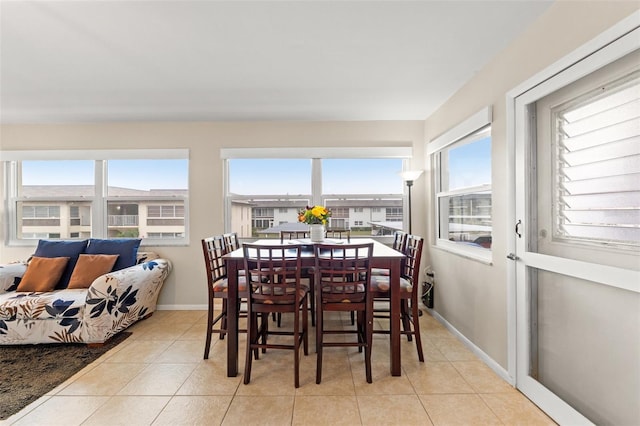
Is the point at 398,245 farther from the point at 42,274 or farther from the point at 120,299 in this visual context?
the point at 42,274

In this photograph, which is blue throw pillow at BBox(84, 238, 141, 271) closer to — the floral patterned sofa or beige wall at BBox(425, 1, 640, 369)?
the floral patterned sofa

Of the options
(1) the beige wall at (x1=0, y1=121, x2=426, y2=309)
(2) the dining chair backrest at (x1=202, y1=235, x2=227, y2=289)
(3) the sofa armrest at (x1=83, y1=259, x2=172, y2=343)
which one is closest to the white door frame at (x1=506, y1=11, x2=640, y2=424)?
(1) the beige wall at (x1=0, y1=121, x2=426, y2=309)

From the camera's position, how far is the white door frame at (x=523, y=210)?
1402 mm

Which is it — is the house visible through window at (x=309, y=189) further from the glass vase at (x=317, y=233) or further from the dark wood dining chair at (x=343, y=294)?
the dark wood dining chair at (x=343, y=294)

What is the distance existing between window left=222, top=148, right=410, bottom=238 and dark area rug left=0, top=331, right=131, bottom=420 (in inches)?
73.6

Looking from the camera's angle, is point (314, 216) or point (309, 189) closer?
point (314, 216)

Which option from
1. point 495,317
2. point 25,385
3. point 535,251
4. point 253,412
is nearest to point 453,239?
point 495,317

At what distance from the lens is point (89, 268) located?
10.6 feet

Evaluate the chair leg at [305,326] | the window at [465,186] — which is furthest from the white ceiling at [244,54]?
the chair leg at [305,326]

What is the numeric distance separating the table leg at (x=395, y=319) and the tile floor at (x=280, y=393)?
88mm

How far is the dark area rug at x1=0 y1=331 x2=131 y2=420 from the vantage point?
197 centimetres

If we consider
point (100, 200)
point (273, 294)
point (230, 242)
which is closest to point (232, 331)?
point (273, 294)

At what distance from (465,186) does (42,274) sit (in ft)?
14.7

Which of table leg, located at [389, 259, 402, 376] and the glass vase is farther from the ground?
the glass vase
